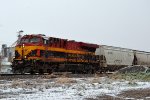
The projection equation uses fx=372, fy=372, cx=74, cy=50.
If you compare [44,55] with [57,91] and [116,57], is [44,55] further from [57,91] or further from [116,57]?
[57,91]

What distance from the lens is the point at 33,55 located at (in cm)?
3075

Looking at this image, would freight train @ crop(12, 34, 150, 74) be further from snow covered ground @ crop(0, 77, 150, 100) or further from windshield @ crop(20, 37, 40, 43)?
snow covered ground @ crop(0, 77, 150, 100)

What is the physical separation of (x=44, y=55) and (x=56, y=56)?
61.3 inches

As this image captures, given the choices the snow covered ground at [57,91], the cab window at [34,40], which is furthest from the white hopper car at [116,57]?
the snow covered ground at [57,91]

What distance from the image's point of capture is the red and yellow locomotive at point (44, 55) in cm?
3055

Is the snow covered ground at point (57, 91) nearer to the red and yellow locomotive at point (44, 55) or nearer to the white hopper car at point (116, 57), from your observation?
the red and yellow locomotive at point (44, 55)

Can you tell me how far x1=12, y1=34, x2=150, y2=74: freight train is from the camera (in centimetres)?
3066

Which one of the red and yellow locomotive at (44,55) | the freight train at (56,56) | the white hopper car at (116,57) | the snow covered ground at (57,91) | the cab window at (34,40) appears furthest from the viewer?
the white hopper car at (116,57)

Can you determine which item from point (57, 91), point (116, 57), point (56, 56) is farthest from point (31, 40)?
point (57, 91)

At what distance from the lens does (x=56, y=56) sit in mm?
32375

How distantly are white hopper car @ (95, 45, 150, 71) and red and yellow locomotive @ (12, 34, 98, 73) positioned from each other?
18.6ft

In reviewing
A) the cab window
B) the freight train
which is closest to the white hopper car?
the freight train

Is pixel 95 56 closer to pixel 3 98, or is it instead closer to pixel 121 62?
pixel 121 62

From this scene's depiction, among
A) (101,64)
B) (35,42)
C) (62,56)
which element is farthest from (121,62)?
(35,42)
